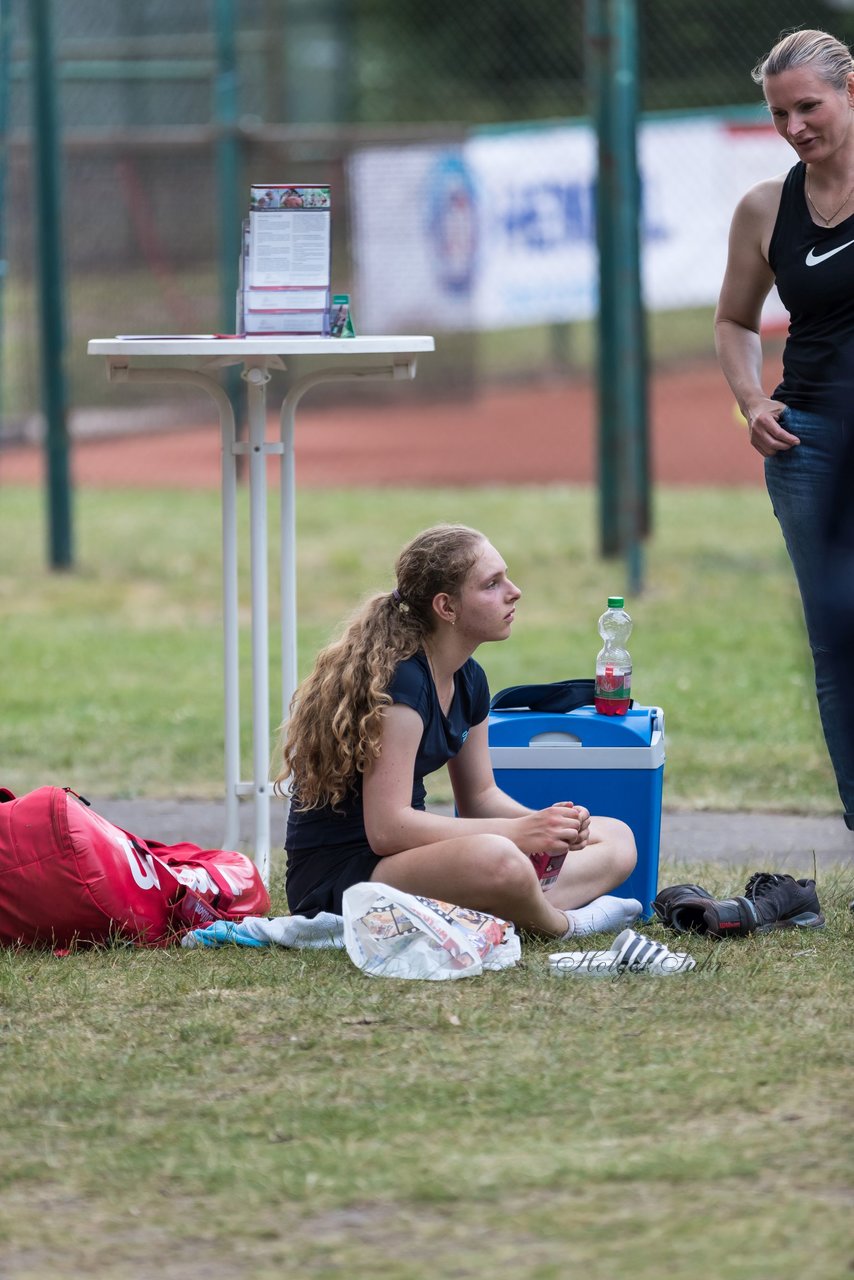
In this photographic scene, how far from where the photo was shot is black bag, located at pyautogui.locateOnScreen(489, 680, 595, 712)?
4609mm

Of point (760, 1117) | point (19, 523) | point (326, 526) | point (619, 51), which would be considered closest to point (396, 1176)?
point (760, 1117)

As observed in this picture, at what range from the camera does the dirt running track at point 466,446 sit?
15.6m

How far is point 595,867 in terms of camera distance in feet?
14.2

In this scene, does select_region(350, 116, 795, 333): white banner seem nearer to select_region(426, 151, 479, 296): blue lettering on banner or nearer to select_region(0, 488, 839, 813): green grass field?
select_region(426, 151, 479, 296): blue lettering on banner

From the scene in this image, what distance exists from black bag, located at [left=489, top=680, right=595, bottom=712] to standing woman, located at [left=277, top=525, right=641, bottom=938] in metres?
0.28

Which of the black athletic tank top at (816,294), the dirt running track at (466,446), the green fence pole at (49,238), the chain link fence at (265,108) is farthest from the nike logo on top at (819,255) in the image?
the dirt running track at (466,446)

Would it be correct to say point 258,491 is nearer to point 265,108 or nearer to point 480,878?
point 480,878

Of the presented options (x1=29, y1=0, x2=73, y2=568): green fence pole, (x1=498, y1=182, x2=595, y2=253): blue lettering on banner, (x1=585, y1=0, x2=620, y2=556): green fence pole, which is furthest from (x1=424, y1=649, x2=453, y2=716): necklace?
(x1=498, y1=182, x2=595, y2=253): blue lettering on banner

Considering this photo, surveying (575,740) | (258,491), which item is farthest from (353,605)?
(575,740)

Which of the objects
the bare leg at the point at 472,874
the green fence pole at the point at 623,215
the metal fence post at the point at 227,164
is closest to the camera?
the bare leg at the point at 472,874

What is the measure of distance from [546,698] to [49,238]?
238 inches

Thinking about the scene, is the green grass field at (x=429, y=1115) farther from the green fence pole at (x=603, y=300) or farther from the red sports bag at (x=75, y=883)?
the green fence pole at (x=603, y=300)

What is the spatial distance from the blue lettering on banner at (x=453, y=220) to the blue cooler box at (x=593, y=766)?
426 inches

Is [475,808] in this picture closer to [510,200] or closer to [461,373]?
[510,200]
